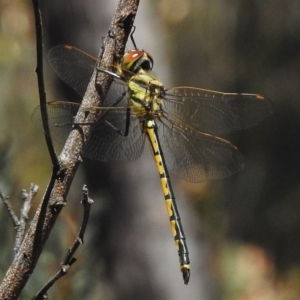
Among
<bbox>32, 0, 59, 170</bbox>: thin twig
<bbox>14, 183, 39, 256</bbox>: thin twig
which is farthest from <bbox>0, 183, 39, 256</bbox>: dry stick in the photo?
<bbox>32, 0, 59, 170</bbox>: thin twig

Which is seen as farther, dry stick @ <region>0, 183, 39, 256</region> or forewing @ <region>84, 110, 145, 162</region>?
forewing @ <region>84, 110, 145, 162</region>

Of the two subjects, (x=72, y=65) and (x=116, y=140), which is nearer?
(x=72, y=65)

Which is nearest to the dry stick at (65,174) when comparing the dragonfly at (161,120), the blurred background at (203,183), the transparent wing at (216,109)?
the dragonfly at (161,120)

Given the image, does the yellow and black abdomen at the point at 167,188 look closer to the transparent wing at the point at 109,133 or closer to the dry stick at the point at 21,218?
the transparent wing at the point at 109,133

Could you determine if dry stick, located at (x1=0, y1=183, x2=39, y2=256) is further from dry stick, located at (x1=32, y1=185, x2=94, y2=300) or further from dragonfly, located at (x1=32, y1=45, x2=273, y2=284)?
dragonfly, located at (x1=32, y1=45, x2=273, y2=284)

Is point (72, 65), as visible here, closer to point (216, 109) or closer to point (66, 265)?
point (216, 109)

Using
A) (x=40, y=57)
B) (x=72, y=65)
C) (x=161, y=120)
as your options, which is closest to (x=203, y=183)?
(x=161, y=120)

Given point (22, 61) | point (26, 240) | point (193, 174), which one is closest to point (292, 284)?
point (22, 61)
